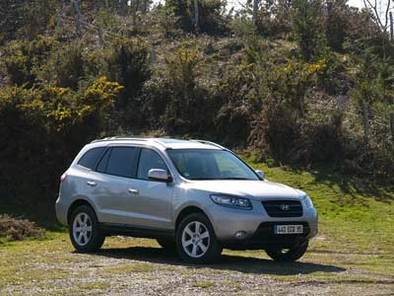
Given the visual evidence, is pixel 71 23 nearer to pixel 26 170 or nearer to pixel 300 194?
pixel 26 170

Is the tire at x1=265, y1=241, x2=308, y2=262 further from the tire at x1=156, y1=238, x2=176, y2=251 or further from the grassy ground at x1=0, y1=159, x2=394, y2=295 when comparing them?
the tire at x1=156, y1=238, x2=176, y2=251

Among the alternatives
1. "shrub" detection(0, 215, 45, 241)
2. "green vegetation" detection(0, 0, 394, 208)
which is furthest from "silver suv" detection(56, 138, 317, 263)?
"green vegetation" detection(0, 0, 394, 208)

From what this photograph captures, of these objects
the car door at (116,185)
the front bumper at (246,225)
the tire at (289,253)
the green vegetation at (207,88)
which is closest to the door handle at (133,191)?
the car door at (116,185)

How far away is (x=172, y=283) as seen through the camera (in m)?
11.1

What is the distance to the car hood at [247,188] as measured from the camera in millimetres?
12969

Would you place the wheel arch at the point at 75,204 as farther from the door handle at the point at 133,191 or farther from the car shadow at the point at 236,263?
the door handle at the point at 133,191

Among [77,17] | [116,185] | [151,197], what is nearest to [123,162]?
[116,185]

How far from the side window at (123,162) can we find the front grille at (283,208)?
98.8 inches

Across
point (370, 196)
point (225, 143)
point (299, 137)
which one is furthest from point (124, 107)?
point (370, 196)

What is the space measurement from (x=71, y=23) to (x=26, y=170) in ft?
66.0

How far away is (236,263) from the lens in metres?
13.2

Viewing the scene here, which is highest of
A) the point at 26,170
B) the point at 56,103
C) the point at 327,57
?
the point at 327,57

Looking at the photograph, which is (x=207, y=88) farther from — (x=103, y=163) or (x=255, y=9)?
(x=103, y=163)

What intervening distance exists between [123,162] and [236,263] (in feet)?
8.85
